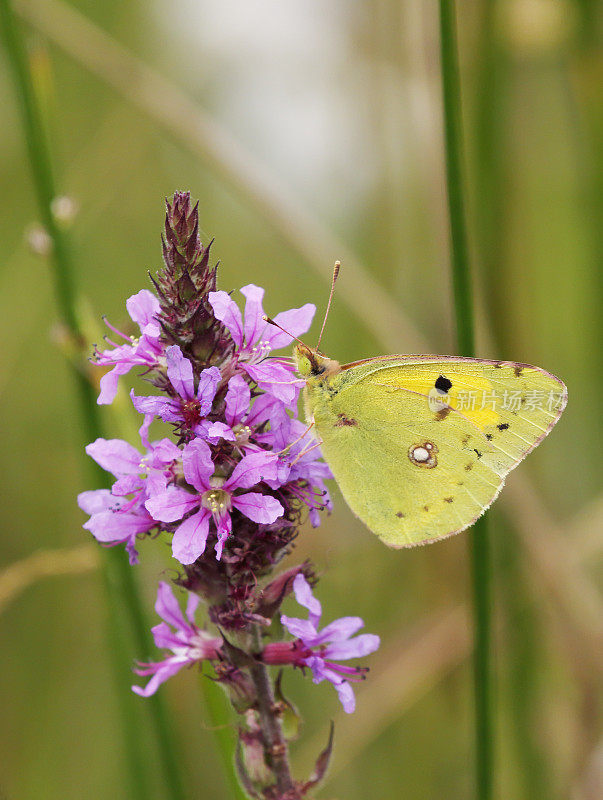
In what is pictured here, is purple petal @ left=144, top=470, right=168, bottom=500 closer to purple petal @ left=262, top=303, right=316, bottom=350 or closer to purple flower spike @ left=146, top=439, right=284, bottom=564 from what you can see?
purple flower spike @ left=146, top=439, right=284, bottom=564

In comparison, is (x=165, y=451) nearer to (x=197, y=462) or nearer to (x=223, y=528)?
(x=197, y=462)

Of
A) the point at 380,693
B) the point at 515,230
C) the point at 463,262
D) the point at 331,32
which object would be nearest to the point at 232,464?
the point at 463,262

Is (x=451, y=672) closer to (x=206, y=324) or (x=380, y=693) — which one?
(x=380, y=693)

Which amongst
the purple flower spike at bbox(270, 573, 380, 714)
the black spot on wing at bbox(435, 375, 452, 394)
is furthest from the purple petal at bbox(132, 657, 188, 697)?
the black spot on wing at bbox(435, 375, 452, 394)

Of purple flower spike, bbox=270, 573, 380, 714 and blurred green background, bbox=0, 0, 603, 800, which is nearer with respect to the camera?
purple flower spike, bbox=270, 573, 380, 714

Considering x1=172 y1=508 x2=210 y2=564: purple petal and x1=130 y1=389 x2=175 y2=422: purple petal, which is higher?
x1=130 y1=389 x2=175 y2=422: purple petal
